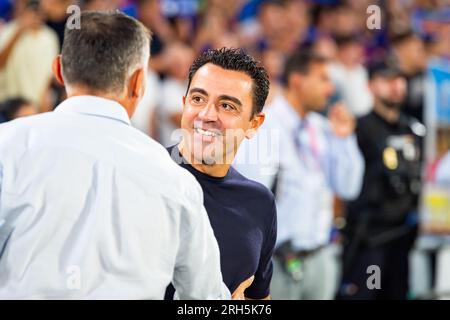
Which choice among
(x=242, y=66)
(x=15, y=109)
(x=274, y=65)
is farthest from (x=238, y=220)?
(x=274, y=65)

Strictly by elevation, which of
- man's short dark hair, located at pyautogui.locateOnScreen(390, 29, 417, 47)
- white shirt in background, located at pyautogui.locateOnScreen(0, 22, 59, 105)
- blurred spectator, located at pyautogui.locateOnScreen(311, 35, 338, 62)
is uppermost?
man's short dark hair, located at pyautogui.locateOnScreen(390, 29, 417, 47)

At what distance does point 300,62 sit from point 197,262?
375cm

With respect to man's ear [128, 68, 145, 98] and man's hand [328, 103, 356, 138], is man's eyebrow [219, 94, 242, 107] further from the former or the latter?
man's hand [328, 103, 356, 138]

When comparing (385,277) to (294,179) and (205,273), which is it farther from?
(205,273)

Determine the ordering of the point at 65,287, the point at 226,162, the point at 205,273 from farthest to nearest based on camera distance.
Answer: the point at 226,162
the point at 205,273
the point at 65,287

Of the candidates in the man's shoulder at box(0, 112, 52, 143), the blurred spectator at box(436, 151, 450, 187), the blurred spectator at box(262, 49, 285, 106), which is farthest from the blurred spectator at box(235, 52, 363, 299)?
the man's shoulder at box(0, 112, 52, 143)

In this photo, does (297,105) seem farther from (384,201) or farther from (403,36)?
(403,36)

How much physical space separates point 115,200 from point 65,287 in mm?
227

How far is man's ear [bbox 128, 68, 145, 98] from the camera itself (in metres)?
2.32

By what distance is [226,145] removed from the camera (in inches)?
103

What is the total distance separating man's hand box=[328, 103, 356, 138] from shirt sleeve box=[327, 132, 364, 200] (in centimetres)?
5

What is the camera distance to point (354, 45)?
25.1 ft

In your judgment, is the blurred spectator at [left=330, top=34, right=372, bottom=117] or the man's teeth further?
the blurred spectator at [left=330, top=34, right=372, bottom=117]
